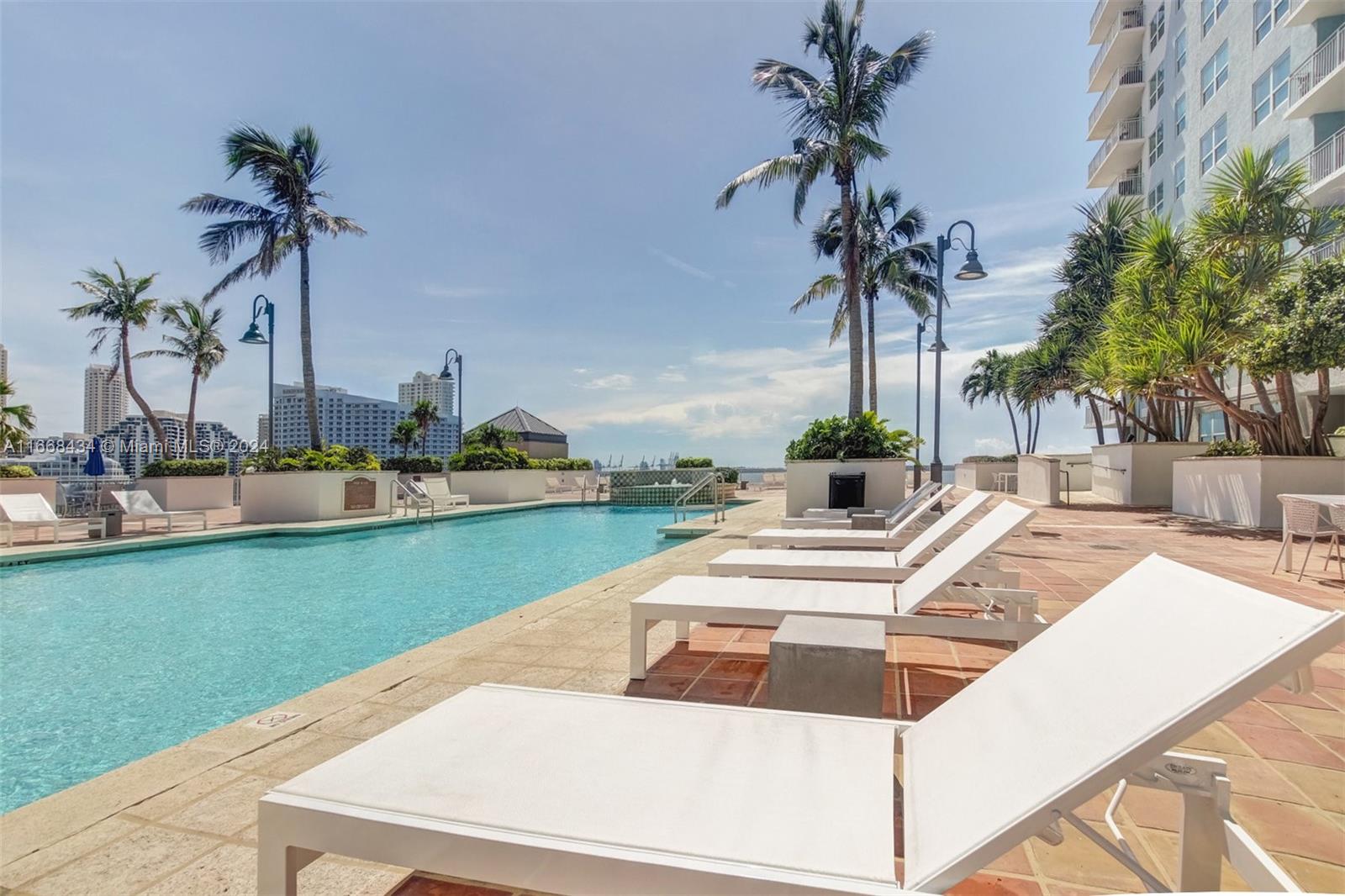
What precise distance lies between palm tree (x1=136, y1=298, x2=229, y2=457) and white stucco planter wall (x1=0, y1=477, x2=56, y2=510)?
11.2 m

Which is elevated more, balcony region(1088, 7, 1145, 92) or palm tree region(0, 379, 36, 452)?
balcony region(1088, 7, 1145, 92)

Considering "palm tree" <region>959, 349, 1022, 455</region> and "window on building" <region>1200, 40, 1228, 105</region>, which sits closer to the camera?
"window on building" <region>1200, 40, 1228, 105</region>

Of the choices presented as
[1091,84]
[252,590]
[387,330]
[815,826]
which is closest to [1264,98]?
[1091,84]

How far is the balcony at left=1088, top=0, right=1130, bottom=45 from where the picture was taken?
2742 centimetres

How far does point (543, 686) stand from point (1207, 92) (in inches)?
1160

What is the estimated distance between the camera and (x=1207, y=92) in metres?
21.0

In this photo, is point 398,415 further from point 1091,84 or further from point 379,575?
point 1091,84

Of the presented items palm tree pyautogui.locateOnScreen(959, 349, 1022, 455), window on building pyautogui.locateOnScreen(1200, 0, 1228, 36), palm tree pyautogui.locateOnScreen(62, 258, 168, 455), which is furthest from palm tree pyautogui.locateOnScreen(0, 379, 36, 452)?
palm tree pyautogui.locateOnScreen(959, 349, 1022, 455)

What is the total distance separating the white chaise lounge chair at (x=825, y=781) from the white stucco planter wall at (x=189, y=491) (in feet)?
65.6

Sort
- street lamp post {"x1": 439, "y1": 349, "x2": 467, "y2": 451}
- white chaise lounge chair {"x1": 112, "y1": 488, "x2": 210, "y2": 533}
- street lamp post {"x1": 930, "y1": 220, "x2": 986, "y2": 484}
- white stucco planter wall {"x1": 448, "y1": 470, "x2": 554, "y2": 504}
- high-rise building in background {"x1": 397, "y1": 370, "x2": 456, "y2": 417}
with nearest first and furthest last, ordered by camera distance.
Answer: white chaise lounge chair {"x1": 112, "y1": 488, "x2": 210, "y2": 533} → street lamp post {"x1": 930, "y1": 220, "x2": 986, "y2": 484} → white stucco planter wall {"x1": 448, "y1": 470, "x2": 554, "y2": 504} → street lamp post {"x1": 439, "y1": 349, "x2": 467, "y2": 451} → high-rise building in background {"x1": 397, "y1": 370, "x2": 456, "y2": 417}

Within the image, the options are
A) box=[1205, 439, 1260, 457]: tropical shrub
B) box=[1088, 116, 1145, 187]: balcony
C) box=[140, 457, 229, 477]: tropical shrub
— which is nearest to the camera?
box=[1205, 439, 1260, 457]: tropical shrub

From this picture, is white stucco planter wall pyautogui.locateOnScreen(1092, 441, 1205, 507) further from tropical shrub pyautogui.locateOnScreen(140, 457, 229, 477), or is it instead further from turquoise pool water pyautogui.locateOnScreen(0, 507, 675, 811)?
tropical shrub pyautogui.locateOnScreen(140, 457, 229, 477)

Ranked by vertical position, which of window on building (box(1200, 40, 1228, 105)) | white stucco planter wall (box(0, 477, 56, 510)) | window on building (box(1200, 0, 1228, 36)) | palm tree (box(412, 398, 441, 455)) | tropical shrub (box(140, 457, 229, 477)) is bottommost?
white stucco planter wall (box(0, 477, 56, 510))

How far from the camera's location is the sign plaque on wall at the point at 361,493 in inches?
624
